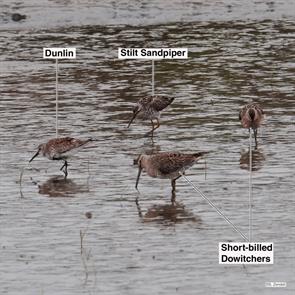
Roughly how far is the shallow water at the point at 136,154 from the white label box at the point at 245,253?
0.14m

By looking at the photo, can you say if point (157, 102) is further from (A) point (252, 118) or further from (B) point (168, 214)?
(B) point (168, 214)

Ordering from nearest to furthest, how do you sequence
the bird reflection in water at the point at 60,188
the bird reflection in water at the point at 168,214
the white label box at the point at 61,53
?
the bird reflection in water at the point at 168,214 < the bird reflection in water at the point at 60,188 < the white label box at the point at 61,53

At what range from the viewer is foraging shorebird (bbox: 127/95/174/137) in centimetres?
2647

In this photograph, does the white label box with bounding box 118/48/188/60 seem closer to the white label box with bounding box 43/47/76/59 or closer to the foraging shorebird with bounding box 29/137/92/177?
the white label box with bounding box 43/47/76/59

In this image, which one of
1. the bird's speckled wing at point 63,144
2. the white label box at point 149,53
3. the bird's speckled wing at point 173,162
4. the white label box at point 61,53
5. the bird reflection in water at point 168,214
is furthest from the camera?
the white label box at point 149,53

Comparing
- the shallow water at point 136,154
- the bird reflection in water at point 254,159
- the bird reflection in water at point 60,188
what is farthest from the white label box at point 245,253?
the bird reflection in water at point 254,159

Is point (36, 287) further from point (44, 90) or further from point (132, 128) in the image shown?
point (44, 90)

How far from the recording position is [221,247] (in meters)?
17.3

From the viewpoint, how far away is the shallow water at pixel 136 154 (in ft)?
56.2

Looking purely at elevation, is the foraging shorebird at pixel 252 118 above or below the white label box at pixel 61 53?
below

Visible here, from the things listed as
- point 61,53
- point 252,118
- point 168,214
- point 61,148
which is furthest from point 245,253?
point 61,53

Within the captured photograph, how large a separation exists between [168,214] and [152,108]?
6692mm

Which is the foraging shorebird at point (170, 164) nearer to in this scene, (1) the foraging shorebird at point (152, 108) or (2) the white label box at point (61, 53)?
(1) the foraging shorebird at point (152, 108)

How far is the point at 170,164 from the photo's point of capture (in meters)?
21.0
